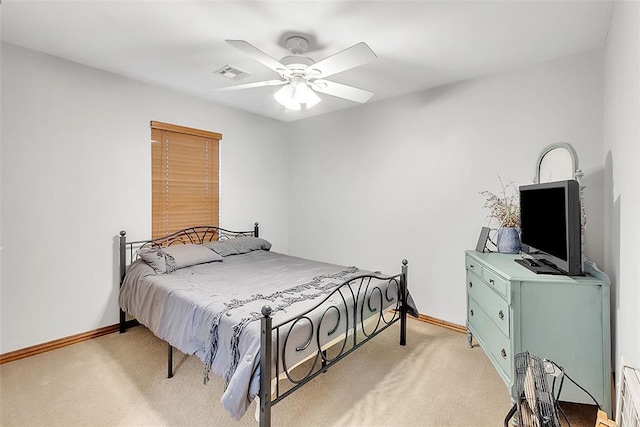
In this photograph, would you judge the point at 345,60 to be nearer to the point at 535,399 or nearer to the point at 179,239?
the point at 535,399

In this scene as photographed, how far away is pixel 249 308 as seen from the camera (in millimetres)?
2049

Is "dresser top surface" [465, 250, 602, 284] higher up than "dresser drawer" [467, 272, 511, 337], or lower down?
higher up

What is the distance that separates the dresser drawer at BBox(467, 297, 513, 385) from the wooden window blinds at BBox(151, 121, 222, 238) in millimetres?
3077

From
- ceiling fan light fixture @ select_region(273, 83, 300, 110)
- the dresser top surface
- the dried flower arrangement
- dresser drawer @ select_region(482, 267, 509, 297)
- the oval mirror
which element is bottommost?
dresser drawer @ select_region(482, 267, 509, 297)

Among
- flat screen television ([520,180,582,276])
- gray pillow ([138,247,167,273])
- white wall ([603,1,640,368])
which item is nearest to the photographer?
white wall ([603,1,640,368])

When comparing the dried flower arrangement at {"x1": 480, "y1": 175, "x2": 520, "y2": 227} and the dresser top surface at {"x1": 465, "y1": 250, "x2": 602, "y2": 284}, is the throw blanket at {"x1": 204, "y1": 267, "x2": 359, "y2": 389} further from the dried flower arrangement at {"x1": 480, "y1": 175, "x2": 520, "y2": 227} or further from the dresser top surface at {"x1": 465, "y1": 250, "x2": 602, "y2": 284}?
the dried flower arrangement at {"x1": 480, "y1": 175, "x2": 520, "y2": 227}

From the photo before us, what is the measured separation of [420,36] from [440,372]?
2.60 meters

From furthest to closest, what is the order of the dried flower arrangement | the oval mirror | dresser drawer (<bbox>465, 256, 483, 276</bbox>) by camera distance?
1. the dried flower arrangement
2. dresser drawer (<bbox>465, 256, 483, 276</bbox>)
3. the oval mirror

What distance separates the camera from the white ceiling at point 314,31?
2.05 meters

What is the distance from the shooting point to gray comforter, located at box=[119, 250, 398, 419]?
67.2 inches

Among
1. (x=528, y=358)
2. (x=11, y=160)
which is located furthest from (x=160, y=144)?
(x=528, y=358)

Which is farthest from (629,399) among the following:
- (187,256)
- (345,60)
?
(187,256)

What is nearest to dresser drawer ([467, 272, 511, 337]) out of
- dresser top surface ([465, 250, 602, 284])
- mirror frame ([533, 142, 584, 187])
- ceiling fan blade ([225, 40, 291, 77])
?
dresser top surface ([465, 250, 602, 284])

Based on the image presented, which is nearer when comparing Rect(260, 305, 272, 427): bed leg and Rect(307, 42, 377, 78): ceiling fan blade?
Rect(260, 305, 272, 427): bed leg
